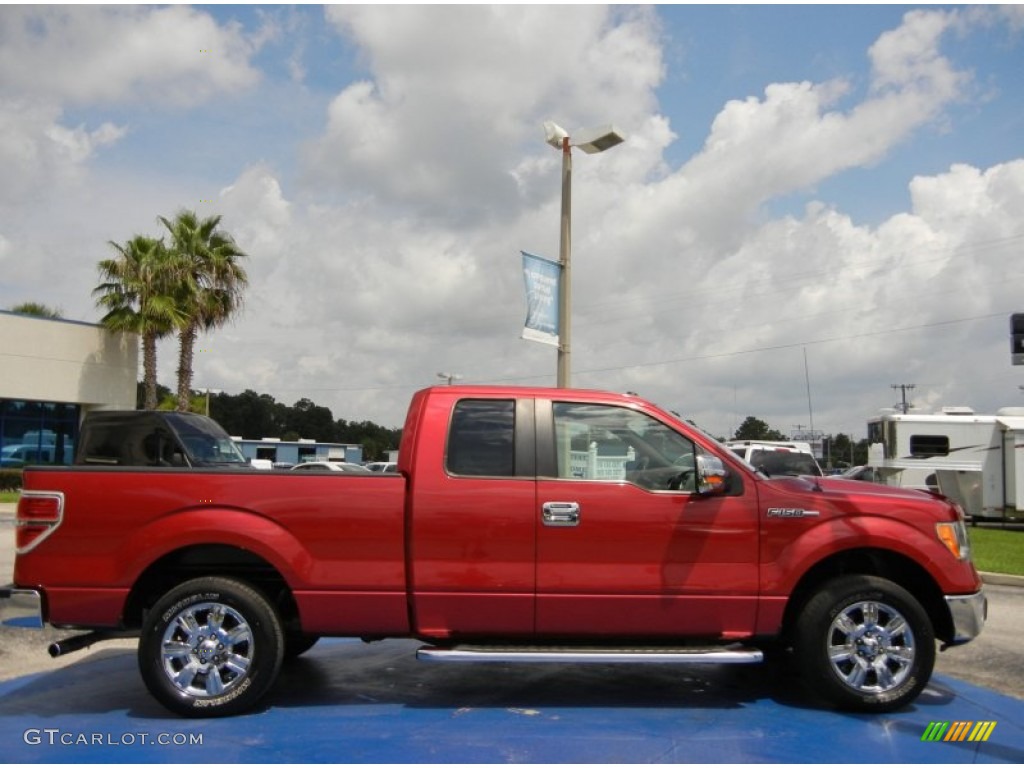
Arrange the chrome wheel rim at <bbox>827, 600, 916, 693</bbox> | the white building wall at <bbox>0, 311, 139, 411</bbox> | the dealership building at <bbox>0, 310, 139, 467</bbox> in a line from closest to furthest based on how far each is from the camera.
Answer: the chrome wheel rim at <bbox>827, 600, 916, 693</bbox>, the white building wall at <bbox>0, 311, 139, 411</bbox>, the dealership building at <bbox>0, 310, 139, 467</bbox>

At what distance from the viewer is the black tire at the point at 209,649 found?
526 centimetres

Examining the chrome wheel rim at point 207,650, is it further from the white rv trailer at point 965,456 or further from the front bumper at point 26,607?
the white rv trailer at point 965,456

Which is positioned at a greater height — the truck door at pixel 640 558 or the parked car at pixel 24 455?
the parked car at pixel 24 455

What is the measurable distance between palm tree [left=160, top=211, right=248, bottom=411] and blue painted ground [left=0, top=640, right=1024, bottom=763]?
2364 centimetres

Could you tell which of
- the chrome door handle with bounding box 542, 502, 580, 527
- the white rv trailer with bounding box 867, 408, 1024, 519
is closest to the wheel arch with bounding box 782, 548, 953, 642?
the chrome door handle with bounding box 542, 502, 580, 527

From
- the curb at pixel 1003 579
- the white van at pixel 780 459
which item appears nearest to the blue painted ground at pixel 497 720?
the curb at pixel 1003 579

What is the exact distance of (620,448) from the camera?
571 centimetres

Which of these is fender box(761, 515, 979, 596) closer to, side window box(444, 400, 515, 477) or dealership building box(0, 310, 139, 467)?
side window box(444, 400, 515, 477)

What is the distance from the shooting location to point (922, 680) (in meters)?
5.42

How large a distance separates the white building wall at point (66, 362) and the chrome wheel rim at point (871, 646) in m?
27.5

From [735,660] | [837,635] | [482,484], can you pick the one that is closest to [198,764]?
[482,484]

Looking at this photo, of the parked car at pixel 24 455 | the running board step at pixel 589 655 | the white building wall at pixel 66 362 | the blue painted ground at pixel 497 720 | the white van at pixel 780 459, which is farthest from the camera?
the parked car at pixel 24 455

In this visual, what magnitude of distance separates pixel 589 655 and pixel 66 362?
27459 mm

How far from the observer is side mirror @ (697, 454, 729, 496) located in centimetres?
541
